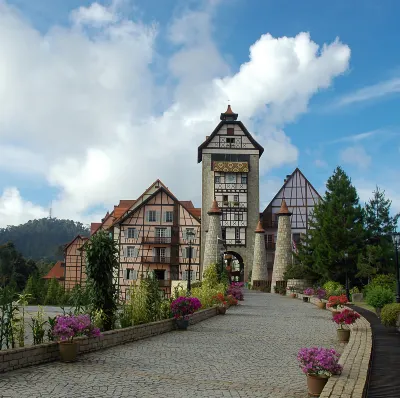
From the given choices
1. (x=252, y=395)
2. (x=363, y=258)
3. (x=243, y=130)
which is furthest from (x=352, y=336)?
(x=243, y=130)

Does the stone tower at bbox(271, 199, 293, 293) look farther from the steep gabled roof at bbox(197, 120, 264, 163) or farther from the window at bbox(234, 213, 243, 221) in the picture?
the steep gabled roof at bbox(197, 120, 264, 163)

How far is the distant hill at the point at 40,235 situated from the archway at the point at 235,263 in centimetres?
10091

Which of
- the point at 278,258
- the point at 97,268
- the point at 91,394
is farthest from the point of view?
the point at 278,258

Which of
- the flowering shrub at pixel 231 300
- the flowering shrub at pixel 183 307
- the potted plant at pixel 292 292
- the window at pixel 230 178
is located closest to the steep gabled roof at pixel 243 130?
the window at pixel 230 178

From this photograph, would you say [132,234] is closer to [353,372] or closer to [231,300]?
[231,300]

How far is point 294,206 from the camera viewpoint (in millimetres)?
55094

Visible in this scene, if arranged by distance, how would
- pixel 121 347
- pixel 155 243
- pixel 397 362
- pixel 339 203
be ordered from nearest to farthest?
pixel 397 362, pixel 121 347, pixel 339 203, pixel 155 243

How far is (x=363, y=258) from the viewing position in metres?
33.5

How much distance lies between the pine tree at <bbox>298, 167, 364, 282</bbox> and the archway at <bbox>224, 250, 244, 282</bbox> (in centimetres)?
1706

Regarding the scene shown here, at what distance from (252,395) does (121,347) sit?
474 cm

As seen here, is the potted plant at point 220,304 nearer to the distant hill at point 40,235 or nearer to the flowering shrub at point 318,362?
the flowering shrub at point 318,362

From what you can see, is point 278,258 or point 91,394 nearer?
point 91,394

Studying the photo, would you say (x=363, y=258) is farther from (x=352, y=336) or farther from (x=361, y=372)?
(x=361, y=372)

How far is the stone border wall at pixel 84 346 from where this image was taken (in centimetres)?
761
